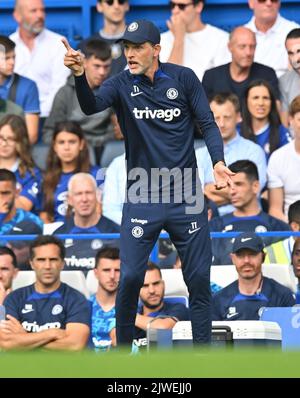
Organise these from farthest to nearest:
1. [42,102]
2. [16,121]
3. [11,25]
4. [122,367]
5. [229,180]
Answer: [11,25]
[42,102]
[16,121]
[229,180]
[122,367]

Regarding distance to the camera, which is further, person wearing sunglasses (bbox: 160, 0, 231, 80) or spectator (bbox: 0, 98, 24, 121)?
person wearing sunglasses (bbox: 160, 0, 231, 80)

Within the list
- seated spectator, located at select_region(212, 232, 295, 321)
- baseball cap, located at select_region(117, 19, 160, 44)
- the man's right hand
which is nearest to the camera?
the man's right hand

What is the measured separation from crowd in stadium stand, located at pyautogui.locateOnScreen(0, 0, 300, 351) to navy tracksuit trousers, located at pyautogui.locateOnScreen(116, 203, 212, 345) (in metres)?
1.77

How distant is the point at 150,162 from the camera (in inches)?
297

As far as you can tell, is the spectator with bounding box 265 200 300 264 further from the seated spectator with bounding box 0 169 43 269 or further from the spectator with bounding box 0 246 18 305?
the seated spectator with bounding box 0 169 43 269

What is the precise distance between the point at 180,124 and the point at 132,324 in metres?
1.28

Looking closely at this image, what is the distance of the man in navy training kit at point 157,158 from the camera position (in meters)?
7.51

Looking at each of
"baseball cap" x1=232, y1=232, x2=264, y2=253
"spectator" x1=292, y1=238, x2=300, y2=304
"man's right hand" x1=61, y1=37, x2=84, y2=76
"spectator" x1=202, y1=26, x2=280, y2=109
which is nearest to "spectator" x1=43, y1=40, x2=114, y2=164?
"spectator" x1=202, y1=26, x2=280, y2=109

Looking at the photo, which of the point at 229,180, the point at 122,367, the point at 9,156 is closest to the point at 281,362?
the point at 122,367

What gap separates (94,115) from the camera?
12047mm

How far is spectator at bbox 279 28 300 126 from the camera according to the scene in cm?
1173

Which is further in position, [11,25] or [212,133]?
[11,25]
